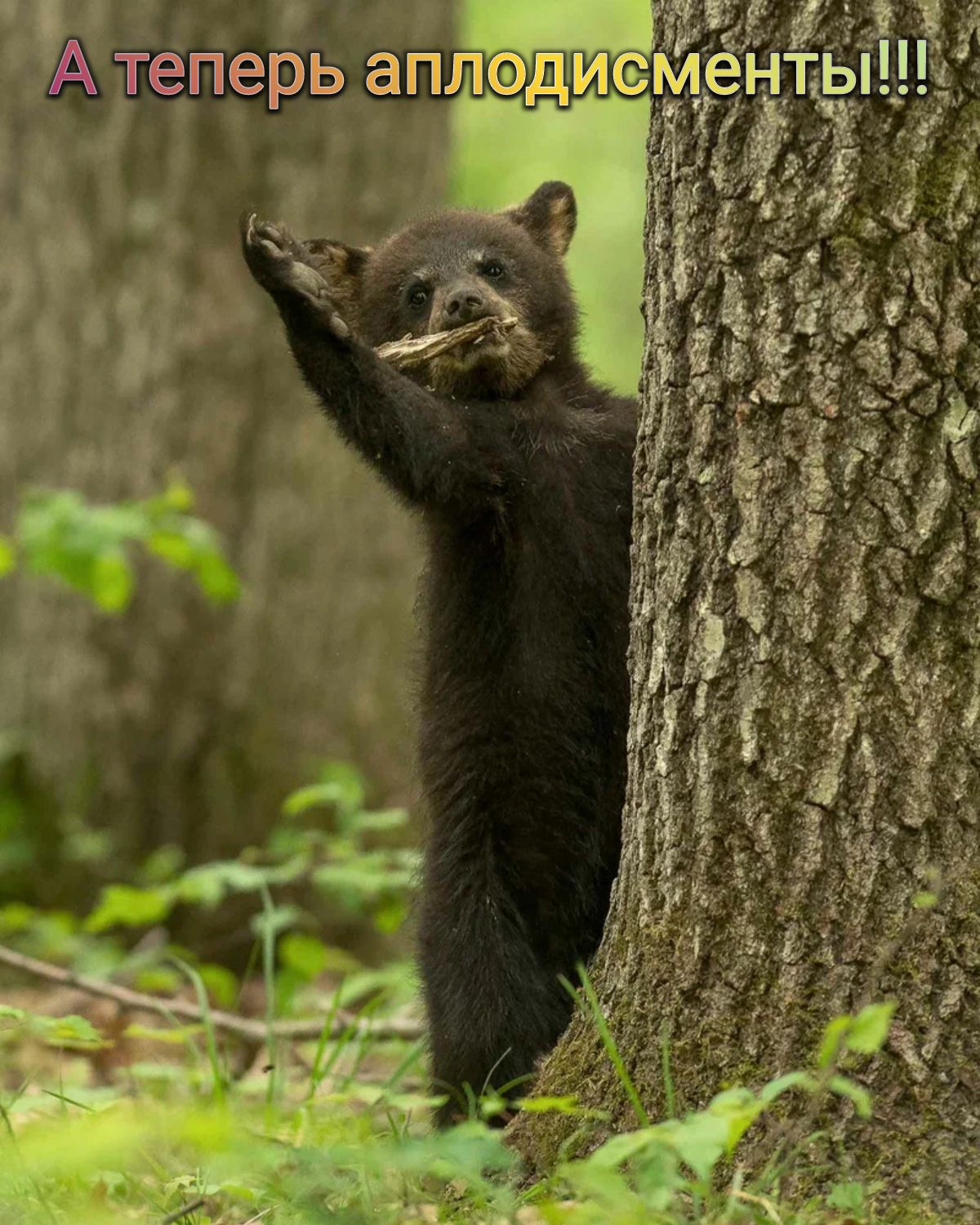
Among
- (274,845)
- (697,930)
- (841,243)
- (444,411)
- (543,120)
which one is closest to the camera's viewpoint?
(841,243)

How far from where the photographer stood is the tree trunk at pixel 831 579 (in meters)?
2.96

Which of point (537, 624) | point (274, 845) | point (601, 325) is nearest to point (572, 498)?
point (537, 624)

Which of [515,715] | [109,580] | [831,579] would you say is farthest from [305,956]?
[831,579]

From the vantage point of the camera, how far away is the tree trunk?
2.96 m

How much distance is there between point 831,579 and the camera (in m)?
3.04

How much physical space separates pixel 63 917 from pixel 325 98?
13.4 ft

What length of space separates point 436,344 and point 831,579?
1.87 m

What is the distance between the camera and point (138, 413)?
293 inches

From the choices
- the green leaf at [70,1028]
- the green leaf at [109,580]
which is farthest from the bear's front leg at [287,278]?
the green leaf at [109,580]

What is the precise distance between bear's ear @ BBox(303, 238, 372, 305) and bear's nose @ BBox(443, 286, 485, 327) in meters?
0.61

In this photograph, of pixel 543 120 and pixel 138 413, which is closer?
pixel 138 413

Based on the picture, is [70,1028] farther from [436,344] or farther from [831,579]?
[436,344]

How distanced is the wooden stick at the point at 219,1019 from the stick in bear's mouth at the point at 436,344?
6.89 feet

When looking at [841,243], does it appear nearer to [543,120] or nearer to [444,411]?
[444,411]
